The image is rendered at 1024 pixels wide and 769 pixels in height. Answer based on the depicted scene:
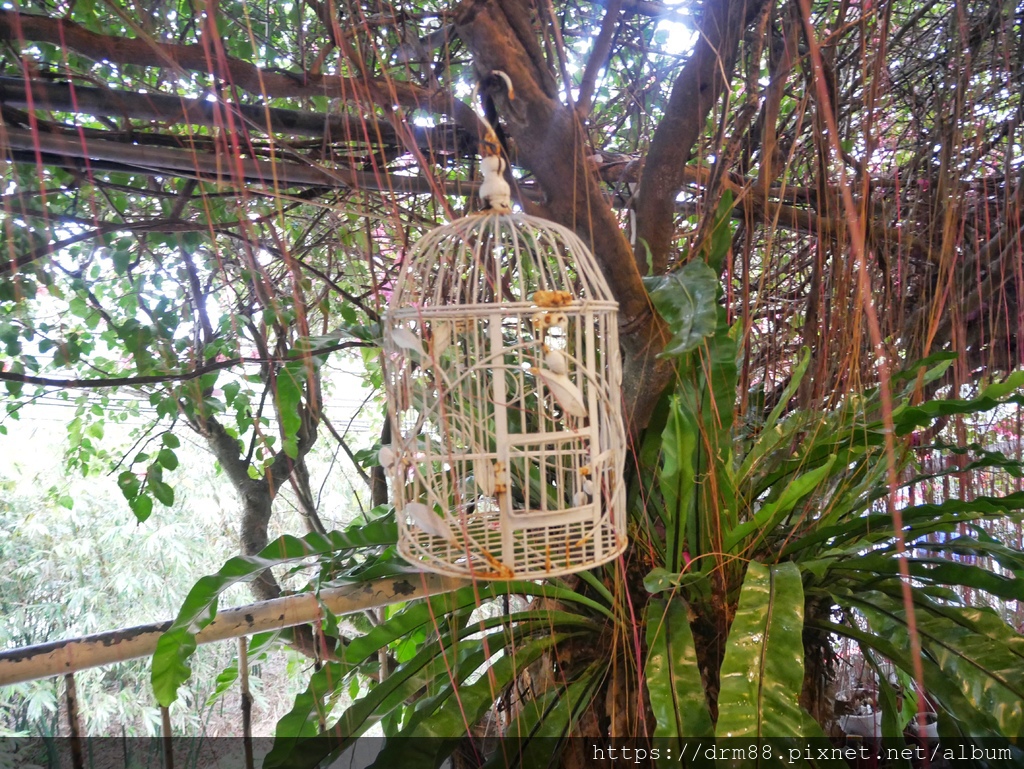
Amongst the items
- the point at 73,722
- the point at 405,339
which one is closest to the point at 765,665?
the point at 405,339

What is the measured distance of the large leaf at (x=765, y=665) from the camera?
58cm

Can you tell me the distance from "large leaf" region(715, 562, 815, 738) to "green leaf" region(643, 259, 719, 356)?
0.84 ft

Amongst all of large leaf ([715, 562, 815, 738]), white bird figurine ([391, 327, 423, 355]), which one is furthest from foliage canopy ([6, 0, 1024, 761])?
white bird figurine ([391, 327, 423, 355])

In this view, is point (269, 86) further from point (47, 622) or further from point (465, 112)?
point (47, 622)

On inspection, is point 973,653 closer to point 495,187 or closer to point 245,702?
point 495,187

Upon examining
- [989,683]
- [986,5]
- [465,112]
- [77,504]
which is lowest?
[77,504]

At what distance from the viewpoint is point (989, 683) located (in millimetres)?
653

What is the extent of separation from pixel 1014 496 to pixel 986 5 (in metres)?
0.87

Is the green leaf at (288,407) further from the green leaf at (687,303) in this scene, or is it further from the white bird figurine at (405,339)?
the green leaf at (687,303)

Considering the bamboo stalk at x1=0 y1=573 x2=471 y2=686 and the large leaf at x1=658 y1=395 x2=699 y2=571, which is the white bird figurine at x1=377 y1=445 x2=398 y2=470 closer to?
the bamboo stalk at x1=0 y1=573 x2=471 y2=686

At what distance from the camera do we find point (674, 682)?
0.67 m

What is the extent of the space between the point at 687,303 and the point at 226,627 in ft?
1.98

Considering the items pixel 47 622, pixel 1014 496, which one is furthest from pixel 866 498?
pixel 47 622

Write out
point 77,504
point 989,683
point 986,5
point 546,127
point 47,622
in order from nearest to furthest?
1. point 989,683
2. point 546,127
3. point 986,5
4. point 47,622
5. point 77,504
